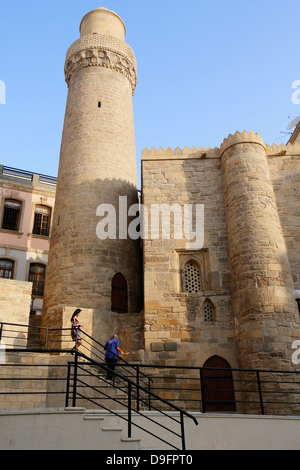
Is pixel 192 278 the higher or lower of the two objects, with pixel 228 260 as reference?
lower

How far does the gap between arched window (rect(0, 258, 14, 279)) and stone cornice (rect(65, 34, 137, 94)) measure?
962cm

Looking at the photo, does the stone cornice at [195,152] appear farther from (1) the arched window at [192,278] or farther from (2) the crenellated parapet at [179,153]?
(1) the arched window at [192,278]

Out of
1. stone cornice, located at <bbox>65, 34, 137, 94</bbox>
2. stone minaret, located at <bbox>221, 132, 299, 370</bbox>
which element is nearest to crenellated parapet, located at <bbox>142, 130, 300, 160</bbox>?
stone minaret, located at <bbox>221, 132, 299, 370</bbox>

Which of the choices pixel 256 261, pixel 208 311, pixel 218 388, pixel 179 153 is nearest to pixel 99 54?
pixel 179 153

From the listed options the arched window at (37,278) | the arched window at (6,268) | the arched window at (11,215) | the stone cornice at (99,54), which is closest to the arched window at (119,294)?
the arched window at (37,278)

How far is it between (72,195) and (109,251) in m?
2.74

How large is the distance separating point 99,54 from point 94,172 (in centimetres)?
578

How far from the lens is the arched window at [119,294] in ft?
49.6

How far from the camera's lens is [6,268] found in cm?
2217

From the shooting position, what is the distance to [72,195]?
54.5ft

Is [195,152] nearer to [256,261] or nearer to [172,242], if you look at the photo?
[172,242]

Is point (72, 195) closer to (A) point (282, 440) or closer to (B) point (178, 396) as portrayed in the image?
(B) point (178, 396)

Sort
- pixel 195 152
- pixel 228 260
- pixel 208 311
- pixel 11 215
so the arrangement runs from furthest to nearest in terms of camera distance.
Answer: pixel 11 215, pixel 195 152, pixel 228 260, pixel 208 311

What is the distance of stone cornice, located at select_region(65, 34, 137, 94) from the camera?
745 inches
